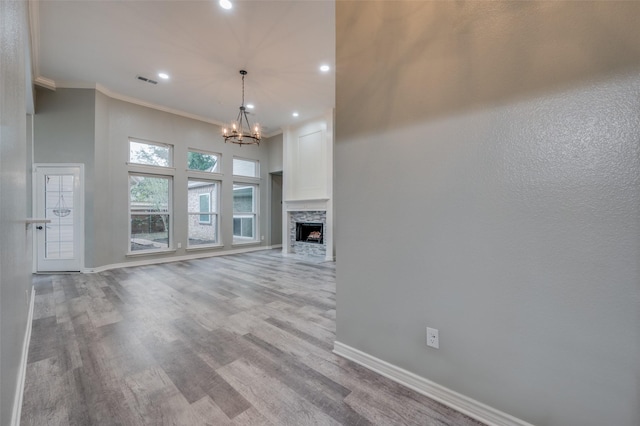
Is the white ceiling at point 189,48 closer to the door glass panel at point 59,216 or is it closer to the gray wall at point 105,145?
the gray wall at point 105,145

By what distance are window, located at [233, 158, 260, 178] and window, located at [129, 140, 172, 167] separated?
1.82 meters

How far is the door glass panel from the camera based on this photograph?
4.95 meters

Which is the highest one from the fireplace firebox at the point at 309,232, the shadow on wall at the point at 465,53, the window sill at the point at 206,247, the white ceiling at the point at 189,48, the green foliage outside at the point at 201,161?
the white ceiling at the point at 189,48

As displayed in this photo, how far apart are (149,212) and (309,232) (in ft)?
13.0

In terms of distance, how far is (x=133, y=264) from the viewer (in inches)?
224

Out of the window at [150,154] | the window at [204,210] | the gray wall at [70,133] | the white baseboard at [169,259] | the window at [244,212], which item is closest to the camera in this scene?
the gray wall at [70,133]

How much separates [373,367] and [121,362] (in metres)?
1.96

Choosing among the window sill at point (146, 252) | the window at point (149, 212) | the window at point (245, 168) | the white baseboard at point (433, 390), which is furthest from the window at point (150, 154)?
the white baseboard at point (433, 390)

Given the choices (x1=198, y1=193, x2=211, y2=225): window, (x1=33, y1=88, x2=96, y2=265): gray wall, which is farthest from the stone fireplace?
(x1=33, y1=88, x2=96, y2=265): gray wall

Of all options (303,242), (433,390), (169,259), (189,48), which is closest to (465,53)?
(433,390)

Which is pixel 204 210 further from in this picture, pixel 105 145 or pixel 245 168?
pixel 105 145

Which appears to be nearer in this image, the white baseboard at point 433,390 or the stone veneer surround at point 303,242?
the white baseboard at point 433,390

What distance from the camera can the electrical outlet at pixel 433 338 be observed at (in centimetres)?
161

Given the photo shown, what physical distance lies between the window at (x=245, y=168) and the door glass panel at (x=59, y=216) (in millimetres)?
3644
